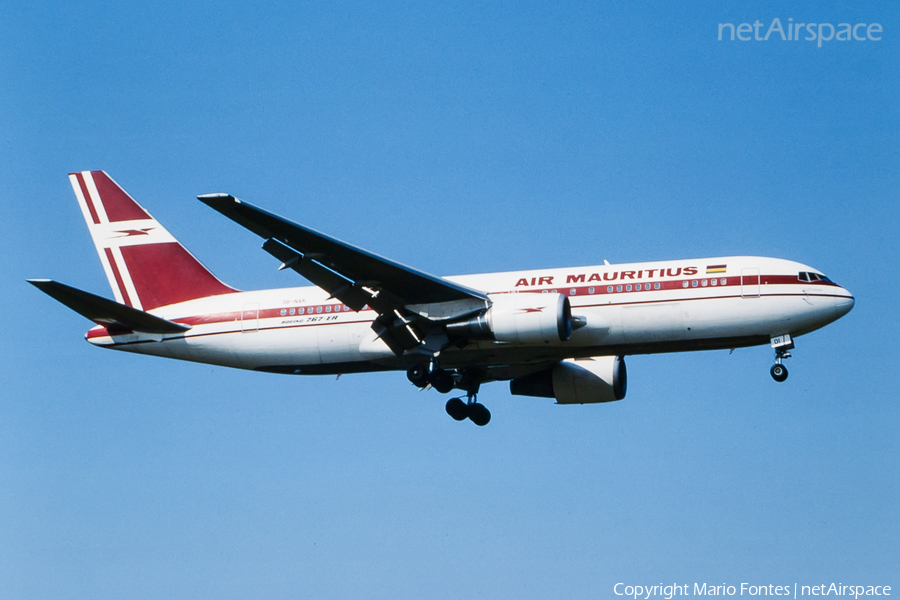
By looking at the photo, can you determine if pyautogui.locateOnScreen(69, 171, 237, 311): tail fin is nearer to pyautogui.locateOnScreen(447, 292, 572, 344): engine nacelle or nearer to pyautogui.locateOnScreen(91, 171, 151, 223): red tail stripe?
pyautogui.locateOnScreen(91, 171, 151, 223): red tail stripe

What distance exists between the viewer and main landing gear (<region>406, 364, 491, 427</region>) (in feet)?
105

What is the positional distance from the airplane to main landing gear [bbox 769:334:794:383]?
0.05m

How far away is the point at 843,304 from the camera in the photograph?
1170 inches

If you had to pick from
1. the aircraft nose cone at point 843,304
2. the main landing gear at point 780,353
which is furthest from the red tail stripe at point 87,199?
the aircraft nose cone at point 843,304

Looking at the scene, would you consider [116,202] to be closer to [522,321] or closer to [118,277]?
[118,277]

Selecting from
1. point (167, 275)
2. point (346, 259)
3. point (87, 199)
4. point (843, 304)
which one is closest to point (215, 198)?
point (346, 259)

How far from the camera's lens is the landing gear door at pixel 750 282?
2972 centimetres

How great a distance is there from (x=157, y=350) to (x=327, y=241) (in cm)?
952

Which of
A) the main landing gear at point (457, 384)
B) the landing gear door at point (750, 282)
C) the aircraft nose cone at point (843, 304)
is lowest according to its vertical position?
the main landing gear at point (457, 384)

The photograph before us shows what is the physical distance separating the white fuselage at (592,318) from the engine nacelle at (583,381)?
99.2 inches

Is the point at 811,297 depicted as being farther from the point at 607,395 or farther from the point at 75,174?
the point at 75,174

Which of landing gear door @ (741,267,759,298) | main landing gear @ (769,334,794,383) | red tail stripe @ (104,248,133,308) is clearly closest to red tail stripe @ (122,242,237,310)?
red tail stripe @ (104,248,133,308)

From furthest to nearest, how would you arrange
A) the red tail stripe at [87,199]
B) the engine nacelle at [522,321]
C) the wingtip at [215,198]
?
the red tail stripe at [87,199] < the engine nacelle at [522,321] < the wingtip at [215,198]

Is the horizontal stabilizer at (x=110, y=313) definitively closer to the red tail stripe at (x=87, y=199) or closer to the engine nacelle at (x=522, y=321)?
the red tail stripe at (x=87, y=199)
